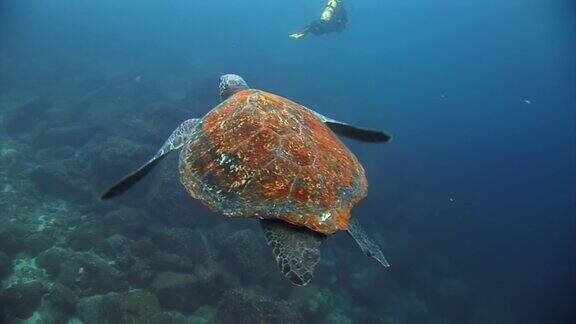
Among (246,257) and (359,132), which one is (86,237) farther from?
(359,132)

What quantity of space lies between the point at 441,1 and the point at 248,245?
389 ft

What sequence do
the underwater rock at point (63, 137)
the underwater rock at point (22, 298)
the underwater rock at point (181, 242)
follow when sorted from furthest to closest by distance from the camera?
1. the underwater rock at point (63, 137)
2. the underwater rock at point (181, 242)
3. the underwater rock at point (22, 298)

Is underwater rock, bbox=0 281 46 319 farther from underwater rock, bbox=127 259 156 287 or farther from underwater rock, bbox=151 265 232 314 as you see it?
underwater rock, bbox=151 265 232 314

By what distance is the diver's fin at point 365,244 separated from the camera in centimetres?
346

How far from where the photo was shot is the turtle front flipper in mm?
2975

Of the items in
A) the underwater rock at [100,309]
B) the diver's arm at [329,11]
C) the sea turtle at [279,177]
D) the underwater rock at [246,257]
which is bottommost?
the underwater rock at [246,257]

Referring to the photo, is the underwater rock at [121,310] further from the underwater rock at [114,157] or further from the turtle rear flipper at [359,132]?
the turtle rear flipper at [359,132]

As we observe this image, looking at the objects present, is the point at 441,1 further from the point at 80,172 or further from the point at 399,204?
the point at 80,172

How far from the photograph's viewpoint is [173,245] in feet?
34.9

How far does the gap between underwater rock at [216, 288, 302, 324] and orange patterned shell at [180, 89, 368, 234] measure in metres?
5.90

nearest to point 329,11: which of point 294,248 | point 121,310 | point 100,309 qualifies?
point 121,310

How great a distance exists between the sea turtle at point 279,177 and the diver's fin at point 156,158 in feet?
0.05

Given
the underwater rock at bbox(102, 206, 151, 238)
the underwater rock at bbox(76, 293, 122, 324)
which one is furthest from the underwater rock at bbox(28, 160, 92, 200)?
the underwater rock at bbox(76, 293, 122, 324)

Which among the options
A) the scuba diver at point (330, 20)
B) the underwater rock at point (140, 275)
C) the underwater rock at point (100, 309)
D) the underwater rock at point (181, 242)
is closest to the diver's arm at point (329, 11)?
the scuba diver at point (330, 20)
